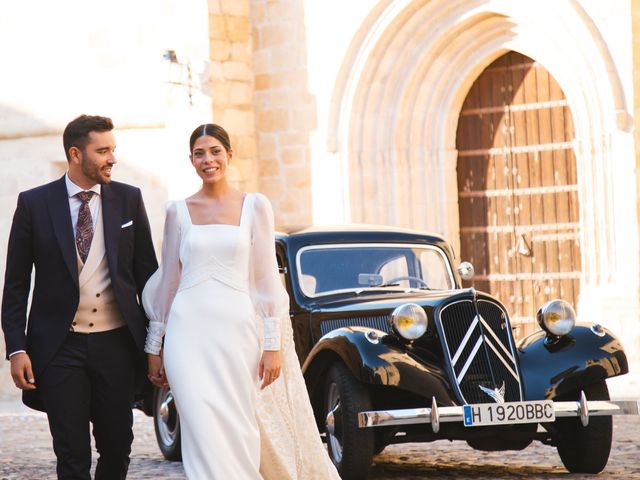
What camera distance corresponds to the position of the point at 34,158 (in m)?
17.5

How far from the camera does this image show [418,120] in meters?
15.3

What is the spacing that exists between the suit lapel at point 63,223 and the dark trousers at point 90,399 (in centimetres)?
29

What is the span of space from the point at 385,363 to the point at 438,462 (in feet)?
4.90

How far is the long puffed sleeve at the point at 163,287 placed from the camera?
5.30 m

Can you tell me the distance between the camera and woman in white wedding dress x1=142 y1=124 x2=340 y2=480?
511cm

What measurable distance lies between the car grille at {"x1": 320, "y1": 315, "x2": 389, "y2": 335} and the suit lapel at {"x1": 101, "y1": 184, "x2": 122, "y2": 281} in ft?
10.1

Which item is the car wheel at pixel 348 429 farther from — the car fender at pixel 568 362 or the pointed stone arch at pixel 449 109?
the pointed stone arch at pixel 449 109

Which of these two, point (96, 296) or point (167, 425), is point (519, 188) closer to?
point (167, 425)

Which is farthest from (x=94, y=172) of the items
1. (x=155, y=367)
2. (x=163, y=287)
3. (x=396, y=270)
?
(x=396, y=270)

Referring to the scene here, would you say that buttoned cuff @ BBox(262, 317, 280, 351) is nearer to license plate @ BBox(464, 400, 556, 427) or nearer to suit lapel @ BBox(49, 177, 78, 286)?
suit lapel @ BBox(49, 177, 78, 286)

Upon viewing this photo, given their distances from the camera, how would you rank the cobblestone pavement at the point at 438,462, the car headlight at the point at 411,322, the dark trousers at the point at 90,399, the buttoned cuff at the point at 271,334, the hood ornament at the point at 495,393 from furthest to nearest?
the cobblestone pavement at the point at 438,462, the car headlight at the point at 411,322, the hood ornament at the point at 495,393, the buttoned cuff at the point at 271,334, the dark trousers at the point at 90,399

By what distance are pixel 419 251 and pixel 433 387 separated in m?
1.86

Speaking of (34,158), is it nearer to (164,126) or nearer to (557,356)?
(164,126)

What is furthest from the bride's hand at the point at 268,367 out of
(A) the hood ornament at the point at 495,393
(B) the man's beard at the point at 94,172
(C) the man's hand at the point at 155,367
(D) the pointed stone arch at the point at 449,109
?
(D) the pointed stone arch at the point at 449,109
